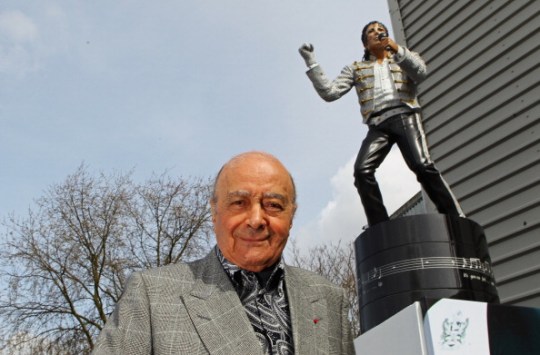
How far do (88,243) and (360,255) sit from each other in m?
14.5

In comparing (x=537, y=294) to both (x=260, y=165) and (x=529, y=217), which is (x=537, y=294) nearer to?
(x=529, y=217)

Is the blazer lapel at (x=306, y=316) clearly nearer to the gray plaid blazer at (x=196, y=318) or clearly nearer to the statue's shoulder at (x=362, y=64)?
the gray plaid blazer at (x=196, y=318)

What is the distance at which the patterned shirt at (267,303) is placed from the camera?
1.90 m

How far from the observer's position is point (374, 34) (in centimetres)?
397

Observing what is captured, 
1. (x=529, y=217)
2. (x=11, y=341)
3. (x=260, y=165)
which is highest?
(x=11, y=341)

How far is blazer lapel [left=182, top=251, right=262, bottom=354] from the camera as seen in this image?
1814mm

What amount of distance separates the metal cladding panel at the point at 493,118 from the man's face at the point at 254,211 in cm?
399

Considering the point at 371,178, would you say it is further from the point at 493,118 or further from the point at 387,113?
the point at 493,118

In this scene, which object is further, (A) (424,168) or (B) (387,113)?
(B) (387,113)

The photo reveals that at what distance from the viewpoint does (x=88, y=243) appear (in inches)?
647

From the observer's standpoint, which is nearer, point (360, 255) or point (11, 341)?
point (360, 255)

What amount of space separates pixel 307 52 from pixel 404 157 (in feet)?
3.19

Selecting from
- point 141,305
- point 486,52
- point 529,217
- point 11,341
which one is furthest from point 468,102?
point 11,341

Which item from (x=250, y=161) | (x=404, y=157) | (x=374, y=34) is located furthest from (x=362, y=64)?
(x=250, y=161)
